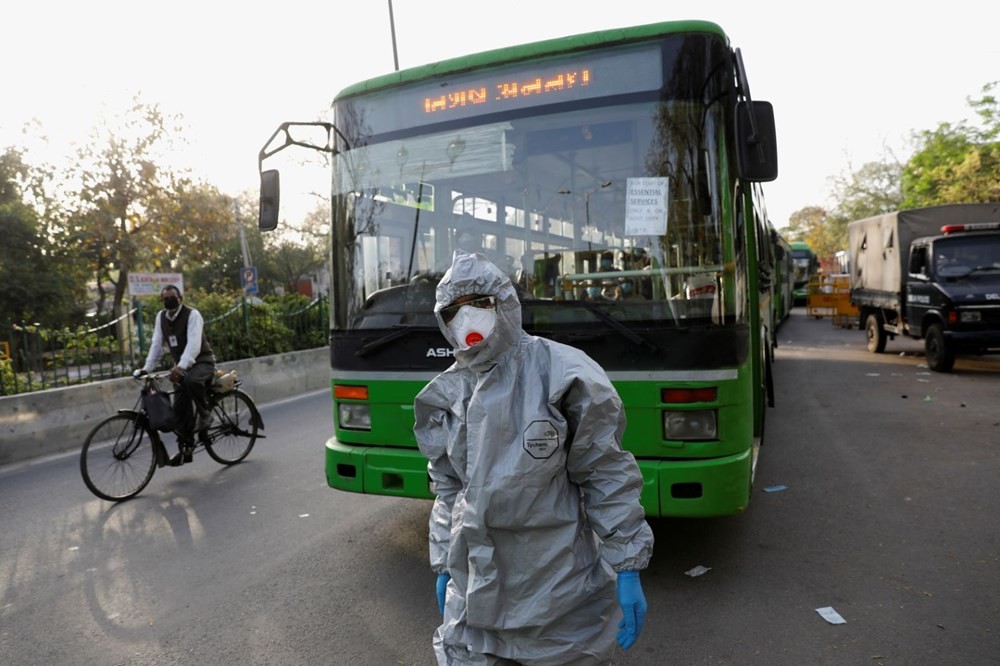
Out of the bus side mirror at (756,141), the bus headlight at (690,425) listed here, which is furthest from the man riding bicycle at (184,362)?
the bus side mirror at (756,141)

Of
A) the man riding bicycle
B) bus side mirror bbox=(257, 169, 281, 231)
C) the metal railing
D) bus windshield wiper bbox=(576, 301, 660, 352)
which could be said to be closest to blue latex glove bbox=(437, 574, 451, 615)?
bus windshield wiper bbox=(576, 301, 660, 352)

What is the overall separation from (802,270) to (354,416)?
38773mm

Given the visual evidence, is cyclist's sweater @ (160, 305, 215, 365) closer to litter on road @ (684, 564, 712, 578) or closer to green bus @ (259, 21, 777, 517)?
green bus @ (259, 21, 777, 517)

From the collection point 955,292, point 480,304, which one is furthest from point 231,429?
point 955,292

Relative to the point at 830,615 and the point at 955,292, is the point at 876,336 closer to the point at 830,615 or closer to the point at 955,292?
the point at 955,292

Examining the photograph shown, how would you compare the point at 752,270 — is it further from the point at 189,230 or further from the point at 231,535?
the point at 189,230

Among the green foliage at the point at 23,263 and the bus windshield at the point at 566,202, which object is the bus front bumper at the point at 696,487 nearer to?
the bus windshield at the point at 566,202

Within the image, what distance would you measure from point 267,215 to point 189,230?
2452 centimetres

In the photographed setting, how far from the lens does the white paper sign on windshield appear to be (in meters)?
3.94

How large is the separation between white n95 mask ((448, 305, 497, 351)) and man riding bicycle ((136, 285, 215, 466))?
5.26m

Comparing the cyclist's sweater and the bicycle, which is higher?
the cyclist's sweater

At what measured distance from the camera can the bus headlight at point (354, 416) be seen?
14.8ft

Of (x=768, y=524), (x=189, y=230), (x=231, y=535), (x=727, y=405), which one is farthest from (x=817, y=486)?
(x=189, y=230)

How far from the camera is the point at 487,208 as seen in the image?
14.1 ft
